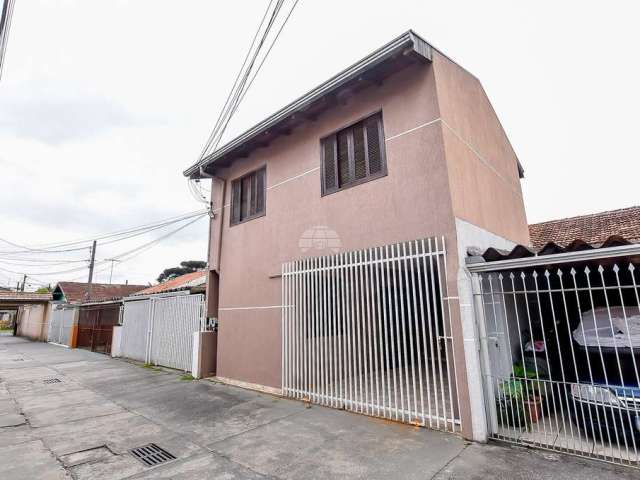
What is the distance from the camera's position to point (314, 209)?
624 cm

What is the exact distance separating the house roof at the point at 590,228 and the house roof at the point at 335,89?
636cm

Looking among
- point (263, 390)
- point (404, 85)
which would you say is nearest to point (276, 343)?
point (263, 390)

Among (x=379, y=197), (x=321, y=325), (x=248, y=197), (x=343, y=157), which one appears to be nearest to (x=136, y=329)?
(x=248, y=197)

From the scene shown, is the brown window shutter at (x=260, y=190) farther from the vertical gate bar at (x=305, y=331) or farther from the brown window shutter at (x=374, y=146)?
the brown window shutter at (x=374, y=146)

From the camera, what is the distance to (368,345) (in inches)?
205

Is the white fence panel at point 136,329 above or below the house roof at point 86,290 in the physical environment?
below

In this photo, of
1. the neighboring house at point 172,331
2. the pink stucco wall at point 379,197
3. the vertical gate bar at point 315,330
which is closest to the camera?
the pink stucco wall at point 379,197

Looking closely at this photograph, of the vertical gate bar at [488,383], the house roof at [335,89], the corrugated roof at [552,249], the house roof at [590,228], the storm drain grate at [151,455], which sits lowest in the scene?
the storm drain grate at [151,455]

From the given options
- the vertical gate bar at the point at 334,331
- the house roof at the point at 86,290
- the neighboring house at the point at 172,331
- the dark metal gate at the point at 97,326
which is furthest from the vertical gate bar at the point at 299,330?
the house roof at the point at 86,290

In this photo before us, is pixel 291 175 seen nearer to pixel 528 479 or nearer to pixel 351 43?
pixel 351 43

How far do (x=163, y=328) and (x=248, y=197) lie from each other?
5.25 m

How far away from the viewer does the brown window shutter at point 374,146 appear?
5.51 metres

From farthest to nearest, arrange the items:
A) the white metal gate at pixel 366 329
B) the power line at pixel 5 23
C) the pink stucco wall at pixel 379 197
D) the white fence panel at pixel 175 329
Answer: the white fence panel at pixel 175 329
the pink stucco wall at pixel 379 197
the white metal gate at pixel 366 329
the power line at pixel 5 23

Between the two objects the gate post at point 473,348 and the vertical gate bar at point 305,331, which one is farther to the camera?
the vertical gate bar at point 305,331
